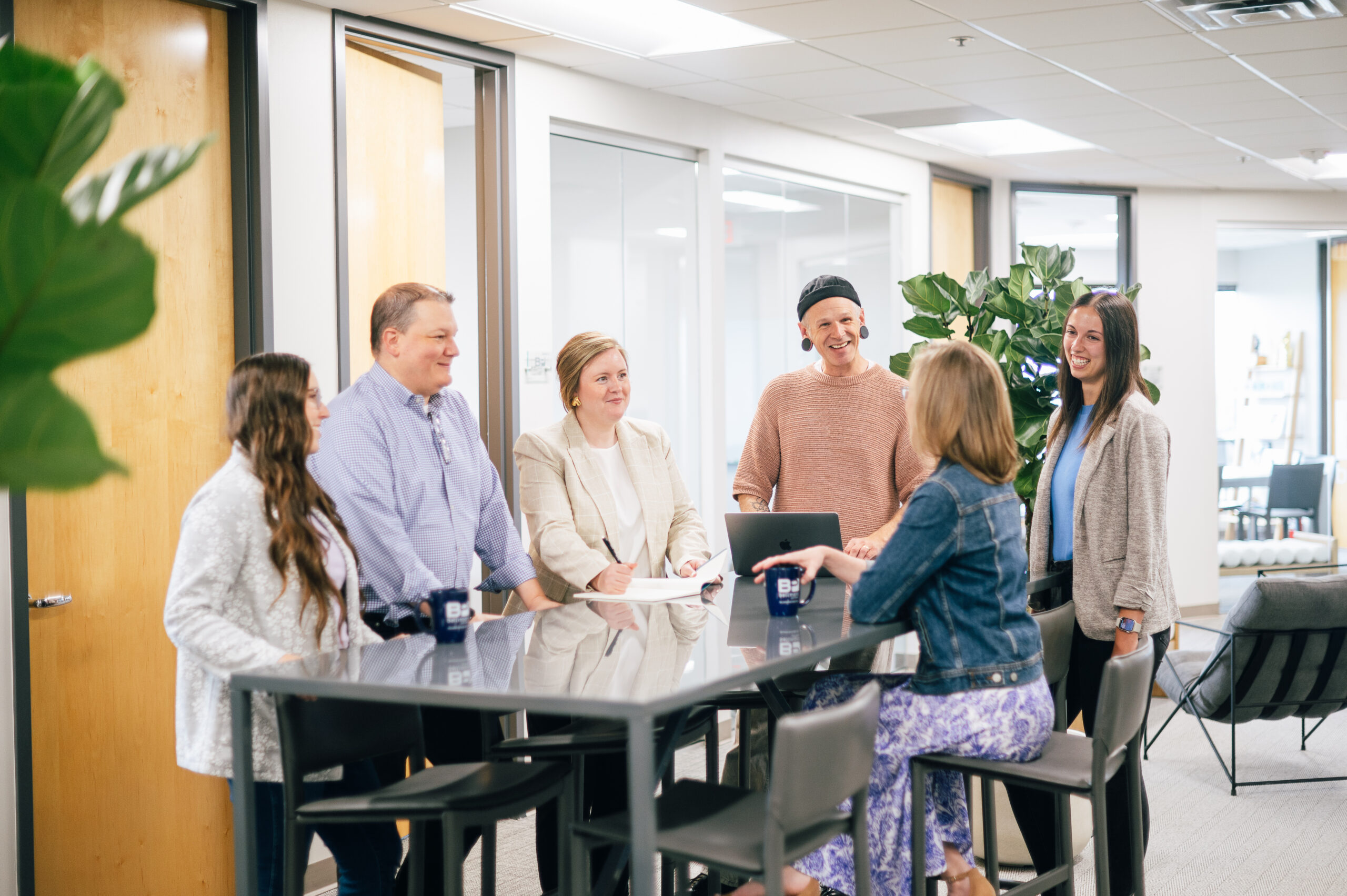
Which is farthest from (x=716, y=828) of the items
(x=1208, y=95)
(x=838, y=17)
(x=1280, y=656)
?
(x=1208, y=95)

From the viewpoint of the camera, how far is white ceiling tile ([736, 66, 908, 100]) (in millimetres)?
4945

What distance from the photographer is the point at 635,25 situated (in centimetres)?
443

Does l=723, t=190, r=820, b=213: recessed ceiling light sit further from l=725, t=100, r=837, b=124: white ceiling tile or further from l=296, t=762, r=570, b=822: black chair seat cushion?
l=296, t=762, r=570, b=822: black chair seat cushion

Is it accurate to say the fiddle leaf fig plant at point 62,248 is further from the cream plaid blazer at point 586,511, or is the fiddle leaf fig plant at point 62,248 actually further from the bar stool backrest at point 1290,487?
the bar stool backrest at point 1290,487

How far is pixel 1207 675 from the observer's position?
4504 millimetres

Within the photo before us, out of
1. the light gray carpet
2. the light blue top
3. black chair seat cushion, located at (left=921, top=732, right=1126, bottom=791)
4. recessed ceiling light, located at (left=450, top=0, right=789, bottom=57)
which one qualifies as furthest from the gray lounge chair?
recessed ceiling light, located at (left=450, top=0, right=789, bottom=57)

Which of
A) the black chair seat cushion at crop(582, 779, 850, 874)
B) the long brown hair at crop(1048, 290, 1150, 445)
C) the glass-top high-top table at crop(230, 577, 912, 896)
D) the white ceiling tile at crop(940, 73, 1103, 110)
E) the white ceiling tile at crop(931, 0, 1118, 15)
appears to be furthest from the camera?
the white ceiling tile at crop(940, 73, 1103, 110)

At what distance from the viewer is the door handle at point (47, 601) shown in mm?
3129

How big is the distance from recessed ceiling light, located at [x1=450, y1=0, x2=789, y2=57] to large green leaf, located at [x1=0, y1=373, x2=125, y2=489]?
3.94 meters

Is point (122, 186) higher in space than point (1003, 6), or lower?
lower

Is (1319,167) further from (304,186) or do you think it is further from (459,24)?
(304,186)

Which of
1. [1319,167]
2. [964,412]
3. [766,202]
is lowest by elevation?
[964,412]

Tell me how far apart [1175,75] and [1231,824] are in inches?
114

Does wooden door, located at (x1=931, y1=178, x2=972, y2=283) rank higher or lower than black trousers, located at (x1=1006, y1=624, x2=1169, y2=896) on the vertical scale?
higher
